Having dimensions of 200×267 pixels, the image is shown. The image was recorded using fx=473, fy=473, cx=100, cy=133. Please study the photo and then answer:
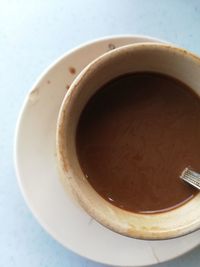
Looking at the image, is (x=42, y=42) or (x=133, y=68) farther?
(x=42, y=42)

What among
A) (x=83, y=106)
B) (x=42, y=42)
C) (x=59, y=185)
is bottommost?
(x=59, y=185)

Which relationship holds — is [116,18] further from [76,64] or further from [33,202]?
[33,202]

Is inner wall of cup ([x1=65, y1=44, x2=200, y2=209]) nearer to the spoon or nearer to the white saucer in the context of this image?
the white saucer

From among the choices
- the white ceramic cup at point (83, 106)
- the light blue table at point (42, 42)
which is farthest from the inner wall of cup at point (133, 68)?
the light blue table at point (42, 42)

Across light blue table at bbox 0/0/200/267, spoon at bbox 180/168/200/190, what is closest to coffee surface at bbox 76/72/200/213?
spoon at bbox 180/168/200/190

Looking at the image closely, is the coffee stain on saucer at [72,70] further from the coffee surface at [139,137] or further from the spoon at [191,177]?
the spoon at [191,177]

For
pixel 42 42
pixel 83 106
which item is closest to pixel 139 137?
pixel 83 106

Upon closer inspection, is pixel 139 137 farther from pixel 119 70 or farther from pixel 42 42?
pixel 42 42
